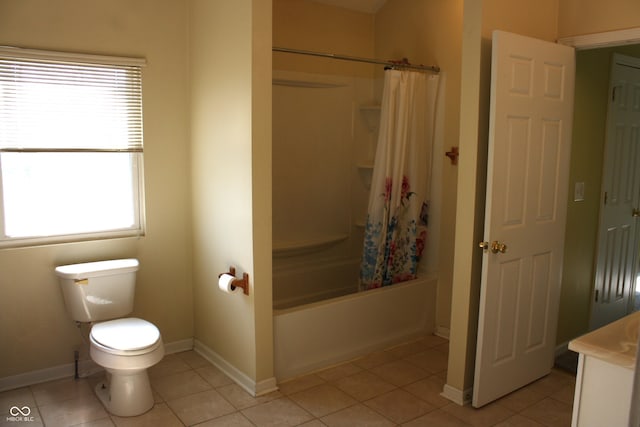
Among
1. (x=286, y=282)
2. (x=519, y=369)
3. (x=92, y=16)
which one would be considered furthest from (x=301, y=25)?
(x=519, y=369)

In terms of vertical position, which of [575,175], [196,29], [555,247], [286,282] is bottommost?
[286,282]

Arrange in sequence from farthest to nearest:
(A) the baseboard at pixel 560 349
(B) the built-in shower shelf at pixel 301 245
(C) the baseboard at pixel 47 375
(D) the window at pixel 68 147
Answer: (B) the built-in shower shelf at pixel 301 245
(A) the baseboard at pixel 560 349
(C) the baseboard at pixel 47 375
(D) the window at pixel 68 147

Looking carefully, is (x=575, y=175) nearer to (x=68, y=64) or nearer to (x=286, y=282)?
(x=286, y=282)

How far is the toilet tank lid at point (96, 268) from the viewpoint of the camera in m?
2.97

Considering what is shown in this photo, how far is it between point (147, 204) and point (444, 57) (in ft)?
7.23

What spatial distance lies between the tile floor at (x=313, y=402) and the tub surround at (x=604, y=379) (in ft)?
3.72

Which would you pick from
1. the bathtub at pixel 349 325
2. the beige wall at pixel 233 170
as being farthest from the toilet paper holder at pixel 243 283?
the bathtub at pixel 349 325

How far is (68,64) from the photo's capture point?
3016 millimetres

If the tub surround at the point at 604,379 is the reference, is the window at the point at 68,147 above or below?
above

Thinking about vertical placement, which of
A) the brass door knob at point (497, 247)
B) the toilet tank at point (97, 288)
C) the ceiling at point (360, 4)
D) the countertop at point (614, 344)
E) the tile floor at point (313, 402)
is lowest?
the tile floor at point (313, 402)

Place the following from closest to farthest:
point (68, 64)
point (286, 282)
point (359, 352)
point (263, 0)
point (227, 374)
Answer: point (263, 0) → point (68, 64) → point (227, 374) → point (359, 352) → point (286, 282)

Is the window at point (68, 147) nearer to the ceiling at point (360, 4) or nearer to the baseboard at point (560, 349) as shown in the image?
the ceiling at point (360, 4)

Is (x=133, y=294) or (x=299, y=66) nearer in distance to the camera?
(x=133, y=294)

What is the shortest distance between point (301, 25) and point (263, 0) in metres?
1.22
